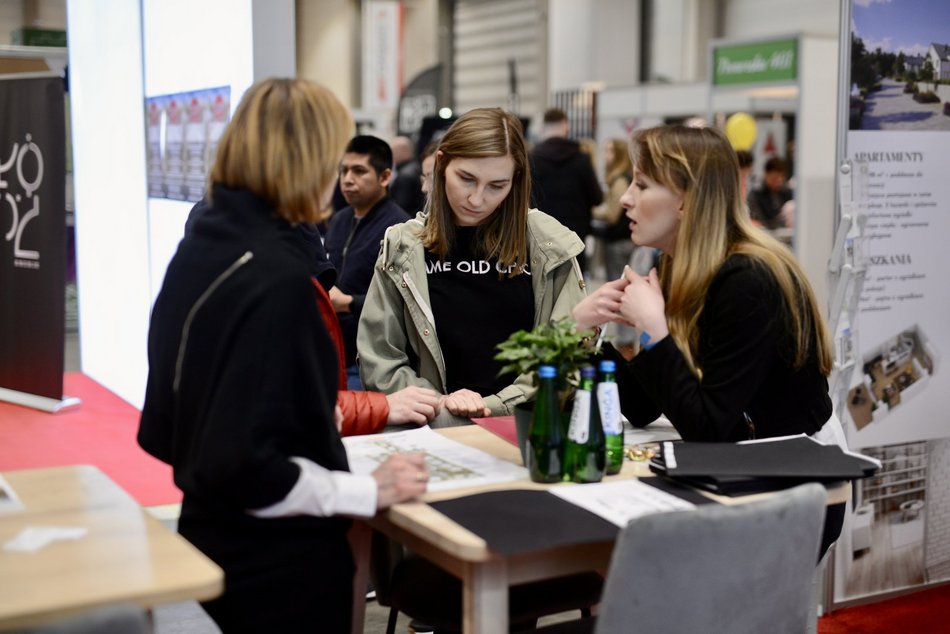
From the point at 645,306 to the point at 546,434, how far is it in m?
0.39

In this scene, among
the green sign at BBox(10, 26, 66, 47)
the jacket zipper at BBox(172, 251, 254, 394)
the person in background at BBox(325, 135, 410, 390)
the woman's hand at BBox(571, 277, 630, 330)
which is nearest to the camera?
the jacket zipper at BBox(172, 251, 254, 394)

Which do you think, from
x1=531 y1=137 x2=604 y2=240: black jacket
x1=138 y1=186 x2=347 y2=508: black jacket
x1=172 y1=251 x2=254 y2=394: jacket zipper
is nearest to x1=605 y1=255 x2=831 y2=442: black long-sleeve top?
x1=138 y1=186 x2=347 y2=508: black jacket

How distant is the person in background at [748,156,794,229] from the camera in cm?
837

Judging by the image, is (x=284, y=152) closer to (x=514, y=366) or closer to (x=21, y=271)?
(x=514, y=366)

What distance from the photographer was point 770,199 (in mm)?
8430

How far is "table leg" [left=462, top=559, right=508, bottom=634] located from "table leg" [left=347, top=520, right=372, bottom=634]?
0.39 m

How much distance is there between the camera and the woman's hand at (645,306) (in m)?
2.18

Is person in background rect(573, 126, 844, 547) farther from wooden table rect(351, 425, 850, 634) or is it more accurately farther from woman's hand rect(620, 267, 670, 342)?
wooden table rect(351, 425, 850, 634)

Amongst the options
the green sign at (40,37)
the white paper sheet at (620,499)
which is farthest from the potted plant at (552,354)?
the green sign at (40,37)

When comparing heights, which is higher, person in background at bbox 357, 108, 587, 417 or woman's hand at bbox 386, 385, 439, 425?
person in background at bbox 357, 108, 587, 417

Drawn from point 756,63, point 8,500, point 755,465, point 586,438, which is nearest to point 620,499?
point 586,438

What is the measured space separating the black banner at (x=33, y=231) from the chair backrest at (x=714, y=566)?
4139 mm

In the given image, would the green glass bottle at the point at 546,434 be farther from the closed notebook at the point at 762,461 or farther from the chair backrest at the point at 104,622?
the chair backrest at the point at 104,622

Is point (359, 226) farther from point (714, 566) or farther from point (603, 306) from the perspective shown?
point (714, 566)
